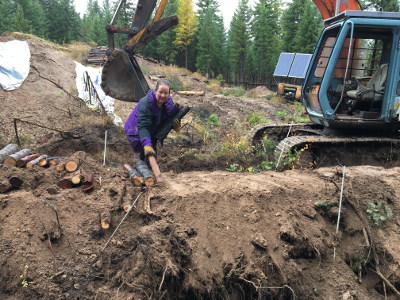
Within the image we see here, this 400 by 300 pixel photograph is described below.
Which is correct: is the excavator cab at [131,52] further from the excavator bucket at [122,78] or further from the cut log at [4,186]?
the cut log at [4,186]

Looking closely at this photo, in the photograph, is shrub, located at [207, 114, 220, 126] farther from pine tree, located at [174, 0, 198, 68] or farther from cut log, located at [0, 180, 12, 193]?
pine tree, located at [174, 0, 198, 68]

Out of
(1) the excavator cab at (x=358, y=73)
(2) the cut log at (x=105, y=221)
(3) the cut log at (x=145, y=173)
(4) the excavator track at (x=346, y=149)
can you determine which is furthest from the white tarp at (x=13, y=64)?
(1) the excavator cab at (x=358, y=73)

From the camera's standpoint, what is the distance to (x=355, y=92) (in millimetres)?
5219

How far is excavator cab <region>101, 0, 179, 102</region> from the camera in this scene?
5727mm

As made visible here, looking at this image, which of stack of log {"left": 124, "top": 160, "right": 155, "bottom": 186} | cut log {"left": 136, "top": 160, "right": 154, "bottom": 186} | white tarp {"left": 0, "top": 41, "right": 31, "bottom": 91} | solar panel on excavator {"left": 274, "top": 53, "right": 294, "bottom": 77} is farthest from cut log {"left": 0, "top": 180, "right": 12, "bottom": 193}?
solar panel on excavator {"left": 274, "top": 53, "right": 294, "bottom": 77}

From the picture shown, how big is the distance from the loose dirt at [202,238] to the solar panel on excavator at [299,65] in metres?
12.4

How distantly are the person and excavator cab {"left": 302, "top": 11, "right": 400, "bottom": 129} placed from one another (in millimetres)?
2890

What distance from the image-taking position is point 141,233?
292 cm

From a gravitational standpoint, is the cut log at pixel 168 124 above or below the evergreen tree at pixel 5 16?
below

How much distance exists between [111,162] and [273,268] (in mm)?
4437

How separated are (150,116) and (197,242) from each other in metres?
1.86

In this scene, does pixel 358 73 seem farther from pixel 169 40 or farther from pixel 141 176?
pixel 169 40

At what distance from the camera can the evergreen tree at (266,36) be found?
31672 millimetres

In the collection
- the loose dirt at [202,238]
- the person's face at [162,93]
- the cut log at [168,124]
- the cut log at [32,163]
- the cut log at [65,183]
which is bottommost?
the loose dirt at [202,238]
